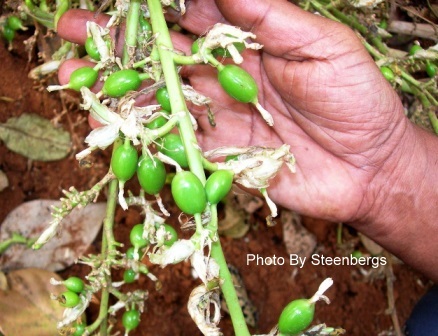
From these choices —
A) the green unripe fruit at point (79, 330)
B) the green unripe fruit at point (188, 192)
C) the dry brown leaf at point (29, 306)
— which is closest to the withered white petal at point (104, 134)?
the green unripe fruit at point (188, 192)

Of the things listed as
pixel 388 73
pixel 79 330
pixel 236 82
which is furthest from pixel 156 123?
pixel 388 73

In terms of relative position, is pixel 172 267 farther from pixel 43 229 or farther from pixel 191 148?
pixel 191 148

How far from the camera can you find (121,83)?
1.08 meters

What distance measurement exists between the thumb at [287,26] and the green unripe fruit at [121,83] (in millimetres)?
393

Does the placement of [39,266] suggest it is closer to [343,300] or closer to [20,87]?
[20,87]

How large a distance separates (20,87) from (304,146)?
3.50ft

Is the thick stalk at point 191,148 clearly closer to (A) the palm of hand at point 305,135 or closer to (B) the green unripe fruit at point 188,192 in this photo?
(B) the green unripe fruit at point 188,192

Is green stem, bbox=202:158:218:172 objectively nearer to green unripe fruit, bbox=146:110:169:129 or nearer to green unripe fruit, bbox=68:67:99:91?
green unripe fruit, bbox=146:110:169:129

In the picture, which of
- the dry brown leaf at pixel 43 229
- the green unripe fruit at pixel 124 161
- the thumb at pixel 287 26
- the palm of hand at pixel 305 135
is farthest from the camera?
the dry brown leaf at pixel 43 229

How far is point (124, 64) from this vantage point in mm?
1227

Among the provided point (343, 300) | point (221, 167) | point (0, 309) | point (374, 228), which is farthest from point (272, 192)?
point (0, 309)

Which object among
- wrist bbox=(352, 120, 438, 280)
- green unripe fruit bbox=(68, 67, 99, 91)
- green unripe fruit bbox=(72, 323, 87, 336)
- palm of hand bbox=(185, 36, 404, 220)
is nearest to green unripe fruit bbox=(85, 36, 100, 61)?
green unripe fruit bbox=(68, 67, 99, 91)

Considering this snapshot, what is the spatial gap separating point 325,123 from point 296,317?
27.8 inches

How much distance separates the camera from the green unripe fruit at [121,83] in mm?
1083
